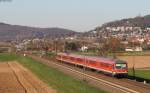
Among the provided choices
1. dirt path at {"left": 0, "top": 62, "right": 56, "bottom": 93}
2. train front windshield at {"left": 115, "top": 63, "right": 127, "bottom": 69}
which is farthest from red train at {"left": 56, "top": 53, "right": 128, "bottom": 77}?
dirt path at {"left": 0, "top": 62, "right": 56, "bottom": 93}

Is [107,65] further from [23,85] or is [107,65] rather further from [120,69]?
[23,85]

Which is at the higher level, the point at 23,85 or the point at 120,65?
the point at 120,65

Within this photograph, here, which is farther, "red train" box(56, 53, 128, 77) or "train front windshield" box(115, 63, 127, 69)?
"train front windshield" box(115, 63, 127, 69)

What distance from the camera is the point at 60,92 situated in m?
33.5

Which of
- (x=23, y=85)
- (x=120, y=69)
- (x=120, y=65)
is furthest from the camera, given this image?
(x=120, y=65)

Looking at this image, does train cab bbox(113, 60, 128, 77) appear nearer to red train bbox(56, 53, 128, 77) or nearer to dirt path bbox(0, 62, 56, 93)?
red train bbox(56, 53, 128, 77)

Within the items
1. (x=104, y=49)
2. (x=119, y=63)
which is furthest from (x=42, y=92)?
(x=104, y=49)

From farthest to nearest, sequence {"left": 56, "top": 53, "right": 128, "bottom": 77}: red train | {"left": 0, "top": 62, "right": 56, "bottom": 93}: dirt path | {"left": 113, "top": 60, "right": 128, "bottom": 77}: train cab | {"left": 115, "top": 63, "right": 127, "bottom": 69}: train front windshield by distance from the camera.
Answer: {"left": 115, "top": 63, "right": 127, "bottom": 69}: train front windshield < {"left": 56, "top": 53, "right": 128, "bottom": 77}: red train < {"left": 113, "top": 60, "right": 128, "bottom": 77}: train cab < {"left": 0, "top": 62, "right": 56, "bottom": 93}: dirt path

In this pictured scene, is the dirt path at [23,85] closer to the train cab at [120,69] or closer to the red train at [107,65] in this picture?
the red train at [107,65]

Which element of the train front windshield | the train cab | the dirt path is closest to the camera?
the dirt path

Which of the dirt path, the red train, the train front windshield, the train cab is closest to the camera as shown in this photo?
the dirt path

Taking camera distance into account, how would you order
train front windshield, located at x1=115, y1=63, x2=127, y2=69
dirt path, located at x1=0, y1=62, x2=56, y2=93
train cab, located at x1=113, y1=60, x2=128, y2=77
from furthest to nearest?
train front windshield, located at x1=115, y1=63, x2=127, y2=69 < train cab, located at x1=113, y1=60, x2=128, y2=77 < dirt path, located at x1=0, y1=62, x2=56, y2=93

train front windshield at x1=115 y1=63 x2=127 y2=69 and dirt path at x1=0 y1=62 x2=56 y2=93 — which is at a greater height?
train front windshield at x1=115 y1=63 x2=127 y2=69

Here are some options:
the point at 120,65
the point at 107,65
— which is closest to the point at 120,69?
the point at 120,65
